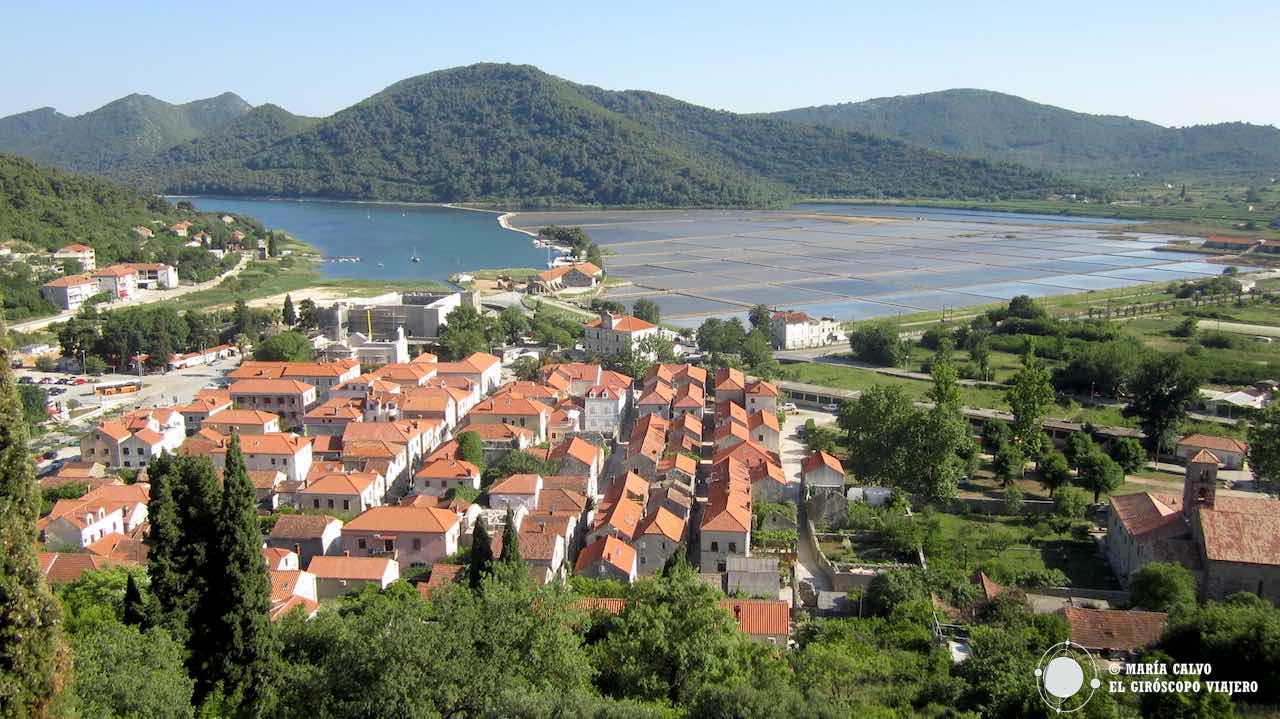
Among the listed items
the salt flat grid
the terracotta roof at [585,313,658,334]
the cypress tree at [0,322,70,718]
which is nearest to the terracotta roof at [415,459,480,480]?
the terracotta roof at [585,313,658,334]

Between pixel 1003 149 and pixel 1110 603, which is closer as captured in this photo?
pixel 1110 603

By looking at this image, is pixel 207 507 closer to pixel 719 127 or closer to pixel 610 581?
pixel 610 581

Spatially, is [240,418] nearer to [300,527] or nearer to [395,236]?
[300,527]

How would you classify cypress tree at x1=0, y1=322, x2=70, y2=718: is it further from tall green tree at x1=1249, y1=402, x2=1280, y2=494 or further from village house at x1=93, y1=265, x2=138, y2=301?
village house at x1=93, y1=265, x2=138, y2=301

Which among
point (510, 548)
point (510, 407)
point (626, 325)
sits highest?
point (510, 548)

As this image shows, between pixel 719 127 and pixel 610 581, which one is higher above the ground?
pixel 719 127

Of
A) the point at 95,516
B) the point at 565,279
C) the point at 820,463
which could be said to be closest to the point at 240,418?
the point at 95,516

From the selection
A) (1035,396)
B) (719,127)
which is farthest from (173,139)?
(1035,396)
